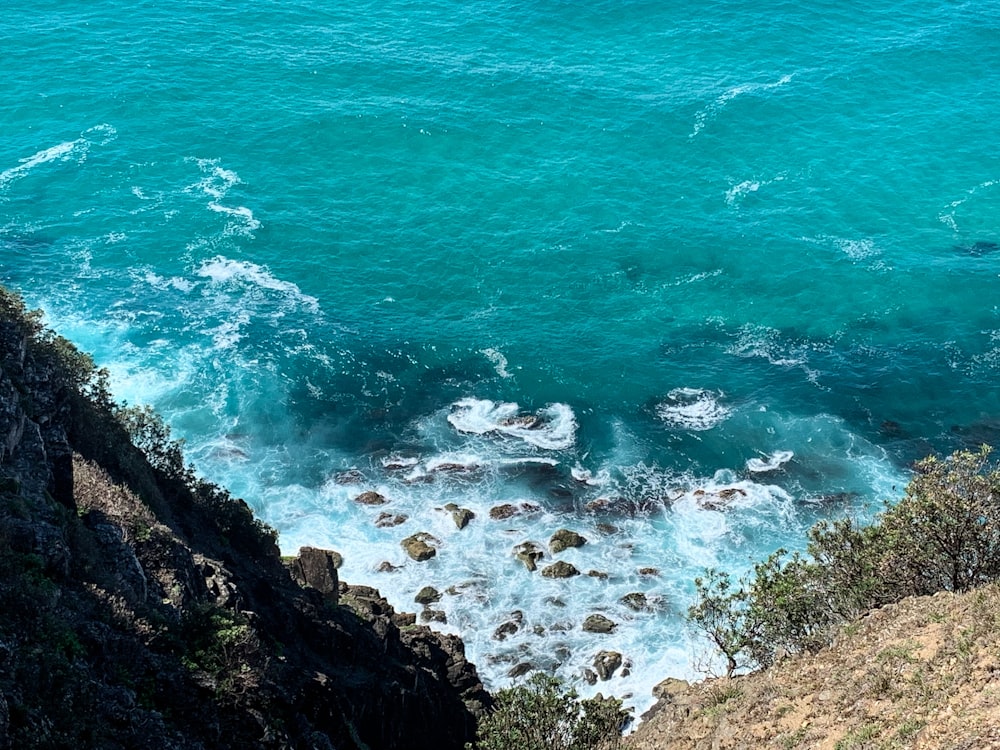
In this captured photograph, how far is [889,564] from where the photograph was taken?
53969 mm

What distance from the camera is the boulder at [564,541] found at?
289ft

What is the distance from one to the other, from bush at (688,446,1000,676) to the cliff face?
74.8ft

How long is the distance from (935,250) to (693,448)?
157 feet

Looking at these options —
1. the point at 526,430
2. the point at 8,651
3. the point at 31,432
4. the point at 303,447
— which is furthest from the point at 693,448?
the point at 8,651

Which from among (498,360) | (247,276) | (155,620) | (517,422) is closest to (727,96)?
(498,360)

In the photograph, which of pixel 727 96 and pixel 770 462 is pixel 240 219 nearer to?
pixel 770 462

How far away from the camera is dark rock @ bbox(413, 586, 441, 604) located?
8400 cm

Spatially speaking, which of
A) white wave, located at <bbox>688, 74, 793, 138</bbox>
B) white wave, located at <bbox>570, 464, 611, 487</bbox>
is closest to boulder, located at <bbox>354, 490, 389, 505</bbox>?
white wave, located at <bbox>570, 464, 611, 487</bbox>

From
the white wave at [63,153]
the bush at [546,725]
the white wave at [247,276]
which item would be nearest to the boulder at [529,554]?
the bush at [546,725]

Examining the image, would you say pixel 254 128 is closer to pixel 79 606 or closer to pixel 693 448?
pixel 693 448

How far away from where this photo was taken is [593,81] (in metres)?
156

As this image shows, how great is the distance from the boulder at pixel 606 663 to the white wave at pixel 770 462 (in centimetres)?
2630

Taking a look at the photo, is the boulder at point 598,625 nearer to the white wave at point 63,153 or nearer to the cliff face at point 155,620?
the cliff face at point 155,620

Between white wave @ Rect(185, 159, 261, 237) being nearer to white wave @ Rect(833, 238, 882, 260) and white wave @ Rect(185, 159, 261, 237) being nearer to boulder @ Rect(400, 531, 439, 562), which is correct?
boulder @ Rect(400, 531, 439, 562)
